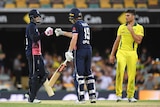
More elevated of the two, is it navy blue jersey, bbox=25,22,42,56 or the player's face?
the player's face

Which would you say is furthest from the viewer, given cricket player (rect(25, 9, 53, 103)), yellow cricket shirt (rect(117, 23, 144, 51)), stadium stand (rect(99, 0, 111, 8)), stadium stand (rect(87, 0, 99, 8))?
stadium stand (rect(87, 0, 99, 8))

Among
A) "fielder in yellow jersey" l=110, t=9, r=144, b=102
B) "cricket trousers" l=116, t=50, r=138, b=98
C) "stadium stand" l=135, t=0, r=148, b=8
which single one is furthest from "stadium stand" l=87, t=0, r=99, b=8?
"cricket trousers" l=116, t=50, r=138, b=98

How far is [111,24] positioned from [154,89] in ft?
10.7

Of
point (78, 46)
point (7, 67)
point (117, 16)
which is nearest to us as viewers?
point (78, 46)

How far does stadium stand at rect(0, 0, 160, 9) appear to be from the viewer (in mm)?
23828

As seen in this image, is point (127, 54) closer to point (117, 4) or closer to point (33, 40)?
point (33, 40)

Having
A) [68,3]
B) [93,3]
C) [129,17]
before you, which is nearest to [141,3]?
[93,3]

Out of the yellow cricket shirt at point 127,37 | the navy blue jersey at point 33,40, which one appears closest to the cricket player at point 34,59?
the navy blue jersey at point 33,40

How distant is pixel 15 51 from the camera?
26.4m

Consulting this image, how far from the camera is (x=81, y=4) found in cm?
2409

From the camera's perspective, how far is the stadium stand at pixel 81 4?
23.8m

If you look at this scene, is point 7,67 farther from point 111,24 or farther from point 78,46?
point 78,46

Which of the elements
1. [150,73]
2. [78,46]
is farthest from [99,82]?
[78,46]

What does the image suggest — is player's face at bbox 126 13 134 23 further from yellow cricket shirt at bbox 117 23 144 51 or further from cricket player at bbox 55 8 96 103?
cricket player at bbox 55 8 96 103
